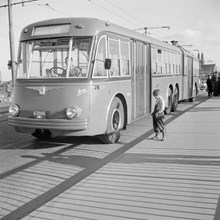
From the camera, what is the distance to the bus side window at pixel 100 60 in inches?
303

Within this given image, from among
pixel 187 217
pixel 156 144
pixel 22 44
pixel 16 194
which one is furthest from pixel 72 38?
pixel 187 217

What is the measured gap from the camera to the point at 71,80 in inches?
292

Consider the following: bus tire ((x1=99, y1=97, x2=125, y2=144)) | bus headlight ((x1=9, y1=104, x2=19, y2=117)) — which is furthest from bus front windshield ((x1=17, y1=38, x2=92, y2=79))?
bus tire ((x1=99, y1=97, x2=125, y2=144))

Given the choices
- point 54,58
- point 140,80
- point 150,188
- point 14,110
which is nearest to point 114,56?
point 54,58

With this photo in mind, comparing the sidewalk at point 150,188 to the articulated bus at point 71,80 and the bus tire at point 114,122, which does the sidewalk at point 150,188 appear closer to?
the bus tire at point 114,122

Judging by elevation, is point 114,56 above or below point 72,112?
above

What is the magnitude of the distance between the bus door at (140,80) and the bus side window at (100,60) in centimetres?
201

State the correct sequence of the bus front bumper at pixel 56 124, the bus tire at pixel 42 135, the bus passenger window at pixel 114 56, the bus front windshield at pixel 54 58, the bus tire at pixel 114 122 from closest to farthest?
the bus front bumper at pixel 56 124, the bus front windshield at pixel 54 58, the bus tire at pixel 114 122, the bus passenger window at pixel 114 56, the bus tire at pixel 42 135

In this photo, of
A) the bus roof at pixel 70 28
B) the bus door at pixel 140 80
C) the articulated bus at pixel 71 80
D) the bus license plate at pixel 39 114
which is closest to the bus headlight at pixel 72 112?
the articulated bus at pixel 71 80

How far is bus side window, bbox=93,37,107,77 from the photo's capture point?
25.2 feet

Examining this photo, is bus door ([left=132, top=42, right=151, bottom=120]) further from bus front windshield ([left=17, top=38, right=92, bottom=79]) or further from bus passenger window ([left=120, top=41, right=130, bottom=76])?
bus front windshield ([left=17, top=38, right=92, bottom=79])

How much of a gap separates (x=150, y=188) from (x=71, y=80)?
10.9ft

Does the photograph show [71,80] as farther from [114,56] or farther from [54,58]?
[114,56]

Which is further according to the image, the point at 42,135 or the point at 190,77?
the point at 190,77
